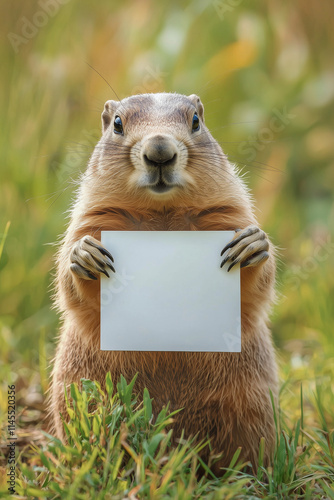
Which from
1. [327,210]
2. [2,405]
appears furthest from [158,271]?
[327,210]

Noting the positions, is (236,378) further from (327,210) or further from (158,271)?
(327,210)

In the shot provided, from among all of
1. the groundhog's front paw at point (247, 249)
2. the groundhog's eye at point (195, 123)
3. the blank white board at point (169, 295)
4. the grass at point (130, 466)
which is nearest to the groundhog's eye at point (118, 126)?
the groundhog's eye at point (195, 123)

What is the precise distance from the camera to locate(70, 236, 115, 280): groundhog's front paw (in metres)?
2.16

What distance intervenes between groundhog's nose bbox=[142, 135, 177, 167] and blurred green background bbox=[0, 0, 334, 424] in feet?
2.42

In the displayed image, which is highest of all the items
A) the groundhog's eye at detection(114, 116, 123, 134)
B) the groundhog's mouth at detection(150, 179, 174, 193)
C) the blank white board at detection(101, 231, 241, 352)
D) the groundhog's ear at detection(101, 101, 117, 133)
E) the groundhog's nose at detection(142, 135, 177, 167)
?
the groundhog's ear at detection(101, 101, 117, 133)

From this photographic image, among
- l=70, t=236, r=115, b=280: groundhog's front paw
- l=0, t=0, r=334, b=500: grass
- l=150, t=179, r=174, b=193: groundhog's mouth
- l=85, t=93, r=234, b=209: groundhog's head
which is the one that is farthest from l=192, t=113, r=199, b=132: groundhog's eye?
l=70, t=236, r=115, b=280: groundhog's front paw

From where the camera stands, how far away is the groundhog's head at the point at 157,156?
2135 mm

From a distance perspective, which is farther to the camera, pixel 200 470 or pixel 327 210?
pixel 327 210

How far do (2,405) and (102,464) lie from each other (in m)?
1.04

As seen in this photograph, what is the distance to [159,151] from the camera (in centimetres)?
205

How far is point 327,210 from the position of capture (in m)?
4.52

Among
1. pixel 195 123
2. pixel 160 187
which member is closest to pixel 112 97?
Answer: pixel 195 123

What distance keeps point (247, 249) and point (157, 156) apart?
48 cm

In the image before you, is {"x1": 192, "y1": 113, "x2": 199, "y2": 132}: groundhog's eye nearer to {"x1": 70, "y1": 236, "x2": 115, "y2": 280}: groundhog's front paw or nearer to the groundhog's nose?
the groundhog's nose
